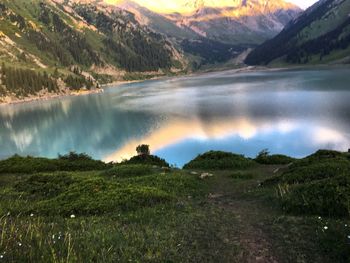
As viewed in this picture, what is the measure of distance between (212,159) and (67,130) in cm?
7883

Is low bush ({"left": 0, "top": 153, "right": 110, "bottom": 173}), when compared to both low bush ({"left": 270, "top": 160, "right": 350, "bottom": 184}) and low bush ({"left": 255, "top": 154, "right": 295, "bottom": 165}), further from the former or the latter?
low bush ({"left": 270, "top": 160, "right": 350, "bottom": 184})

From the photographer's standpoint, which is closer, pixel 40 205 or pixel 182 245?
pixel 182 245

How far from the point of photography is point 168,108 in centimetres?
13175

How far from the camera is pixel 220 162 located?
37.9m

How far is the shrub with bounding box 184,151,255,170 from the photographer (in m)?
37.0

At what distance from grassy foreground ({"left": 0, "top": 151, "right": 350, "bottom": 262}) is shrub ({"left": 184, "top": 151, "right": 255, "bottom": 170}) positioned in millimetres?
10132

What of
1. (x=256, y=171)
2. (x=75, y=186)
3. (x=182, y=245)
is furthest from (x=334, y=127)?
(x=182, y=245)

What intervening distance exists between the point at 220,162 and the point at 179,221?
882 inches

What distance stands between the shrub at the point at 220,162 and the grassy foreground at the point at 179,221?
33.2 ft

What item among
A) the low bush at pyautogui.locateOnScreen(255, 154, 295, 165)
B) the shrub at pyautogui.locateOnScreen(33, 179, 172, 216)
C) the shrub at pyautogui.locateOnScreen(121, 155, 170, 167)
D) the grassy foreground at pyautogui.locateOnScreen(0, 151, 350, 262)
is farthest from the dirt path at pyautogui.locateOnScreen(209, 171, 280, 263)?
the shrub at pyautogui.locateOnScreen(121, 155, 170, 167)

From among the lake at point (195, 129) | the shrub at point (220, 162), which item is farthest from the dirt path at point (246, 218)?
the lake at point (195, 129)

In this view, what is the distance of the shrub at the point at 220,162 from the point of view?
121 ft

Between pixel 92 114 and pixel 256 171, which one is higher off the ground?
pixel 256 171

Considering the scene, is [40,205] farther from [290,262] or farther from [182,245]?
[290,262]
